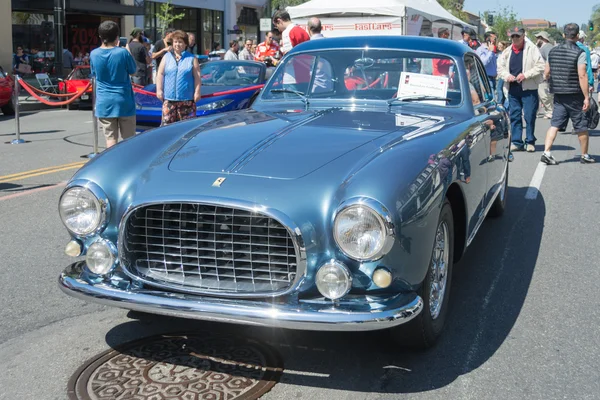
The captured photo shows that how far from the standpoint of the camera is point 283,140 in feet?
13.3

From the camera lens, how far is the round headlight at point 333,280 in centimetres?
327

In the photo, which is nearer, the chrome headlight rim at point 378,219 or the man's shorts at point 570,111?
the chrome headlight rim at point 378,219

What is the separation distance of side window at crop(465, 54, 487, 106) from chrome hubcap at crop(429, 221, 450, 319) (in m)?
1.54

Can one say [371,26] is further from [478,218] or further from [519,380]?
[519,380]

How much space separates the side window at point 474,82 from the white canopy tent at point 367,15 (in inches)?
503

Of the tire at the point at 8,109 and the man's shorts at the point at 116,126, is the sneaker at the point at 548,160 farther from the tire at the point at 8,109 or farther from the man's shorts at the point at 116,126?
the tire at the point at 8,109

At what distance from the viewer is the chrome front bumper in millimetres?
3199

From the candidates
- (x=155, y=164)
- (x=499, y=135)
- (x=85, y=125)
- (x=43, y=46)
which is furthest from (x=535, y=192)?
(x=43, y=46)

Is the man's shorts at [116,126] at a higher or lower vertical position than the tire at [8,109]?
higher

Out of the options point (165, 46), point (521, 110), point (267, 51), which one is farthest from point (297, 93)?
point (165, 46)

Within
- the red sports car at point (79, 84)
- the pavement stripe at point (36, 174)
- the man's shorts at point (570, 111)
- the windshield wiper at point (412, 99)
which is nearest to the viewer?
the windshield wiper at point (412, 99)

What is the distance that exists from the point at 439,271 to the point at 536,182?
540cm

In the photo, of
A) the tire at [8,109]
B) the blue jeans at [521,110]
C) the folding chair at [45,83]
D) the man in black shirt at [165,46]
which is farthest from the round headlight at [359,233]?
the folding chair at [45,83]

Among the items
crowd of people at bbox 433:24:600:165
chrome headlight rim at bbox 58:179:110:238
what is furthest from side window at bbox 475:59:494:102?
chrome headlight rim at bbox 58:179:110:238
